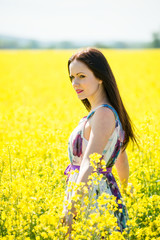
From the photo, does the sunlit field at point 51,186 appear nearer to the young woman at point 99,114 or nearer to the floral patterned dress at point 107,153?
the floral patterned dress at point 107,153

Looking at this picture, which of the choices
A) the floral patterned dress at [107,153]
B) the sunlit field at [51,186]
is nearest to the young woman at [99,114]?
the floral patterned dress at [107,153]

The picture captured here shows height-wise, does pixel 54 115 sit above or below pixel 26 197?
above

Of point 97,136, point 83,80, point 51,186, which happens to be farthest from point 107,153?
point 51,186

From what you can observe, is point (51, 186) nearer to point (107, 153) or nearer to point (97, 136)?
point (107, 153)

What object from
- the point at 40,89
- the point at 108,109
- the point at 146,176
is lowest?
the point at 146,176

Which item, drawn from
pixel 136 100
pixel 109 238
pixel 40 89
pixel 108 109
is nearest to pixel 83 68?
pixel 108 109

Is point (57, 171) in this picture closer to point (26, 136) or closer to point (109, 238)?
point (109, 238)

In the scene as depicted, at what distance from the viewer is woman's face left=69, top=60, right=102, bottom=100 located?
2.62m

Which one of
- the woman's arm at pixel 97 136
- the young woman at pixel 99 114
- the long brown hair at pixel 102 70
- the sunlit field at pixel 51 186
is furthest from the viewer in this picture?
the long brown hair at pixel 102 70

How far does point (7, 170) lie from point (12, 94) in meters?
8.90

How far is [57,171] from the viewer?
127 inches

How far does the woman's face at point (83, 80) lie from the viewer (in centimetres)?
262

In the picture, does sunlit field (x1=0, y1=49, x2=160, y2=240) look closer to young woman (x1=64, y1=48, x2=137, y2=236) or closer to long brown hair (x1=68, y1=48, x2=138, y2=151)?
young woman (x1=64, y1=48, x2=137, y2=236)

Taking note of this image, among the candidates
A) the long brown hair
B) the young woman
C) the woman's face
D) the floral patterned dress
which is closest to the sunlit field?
the floral patterned dress
